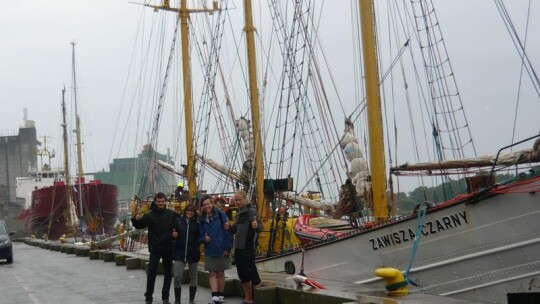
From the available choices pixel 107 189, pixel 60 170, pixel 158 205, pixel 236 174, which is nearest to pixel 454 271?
pixel 158 205

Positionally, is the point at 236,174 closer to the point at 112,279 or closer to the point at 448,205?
the point at 112,279

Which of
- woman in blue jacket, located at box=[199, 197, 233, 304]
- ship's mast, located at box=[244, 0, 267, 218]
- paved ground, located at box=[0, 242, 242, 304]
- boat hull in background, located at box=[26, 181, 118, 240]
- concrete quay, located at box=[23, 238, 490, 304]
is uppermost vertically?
ship's mast, located at box=[244, 0, 267, 218]

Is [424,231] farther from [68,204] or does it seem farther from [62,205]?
[62,205]

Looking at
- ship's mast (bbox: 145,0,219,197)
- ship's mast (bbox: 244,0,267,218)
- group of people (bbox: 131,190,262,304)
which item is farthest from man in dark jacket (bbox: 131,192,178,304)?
ship's mast (bbox: 145,0,219,197)

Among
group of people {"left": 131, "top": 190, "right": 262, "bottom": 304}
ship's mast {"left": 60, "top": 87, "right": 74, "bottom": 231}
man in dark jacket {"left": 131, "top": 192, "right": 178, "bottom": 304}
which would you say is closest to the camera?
group of people {"left": 131, "top": 190, "right": 262, "bottom": 304}

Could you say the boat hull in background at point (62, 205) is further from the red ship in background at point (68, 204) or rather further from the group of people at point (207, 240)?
the group of people at point (207, 240)

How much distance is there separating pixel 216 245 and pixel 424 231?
4.04m

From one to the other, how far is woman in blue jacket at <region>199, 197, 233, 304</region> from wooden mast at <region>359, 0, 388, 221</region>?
17.3 ft

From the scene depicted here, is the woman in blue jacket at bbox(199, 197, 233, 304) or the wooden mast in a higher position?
the wooden mast

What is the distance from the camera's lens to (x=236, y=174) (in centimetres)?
2747

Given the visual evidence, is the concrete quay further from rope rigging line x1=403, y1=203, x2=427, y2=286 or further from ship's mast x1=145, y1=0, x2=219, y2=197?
ship's mast x1=145, y1=0, x2=219, y2=197

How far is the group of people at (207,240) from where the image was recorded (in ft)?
31.9

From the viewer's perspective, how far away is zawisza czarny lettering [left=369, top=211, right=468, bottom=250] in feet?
38.9

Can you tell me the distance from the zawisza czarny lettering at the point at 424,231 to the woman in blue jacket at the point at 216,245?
3815mm
